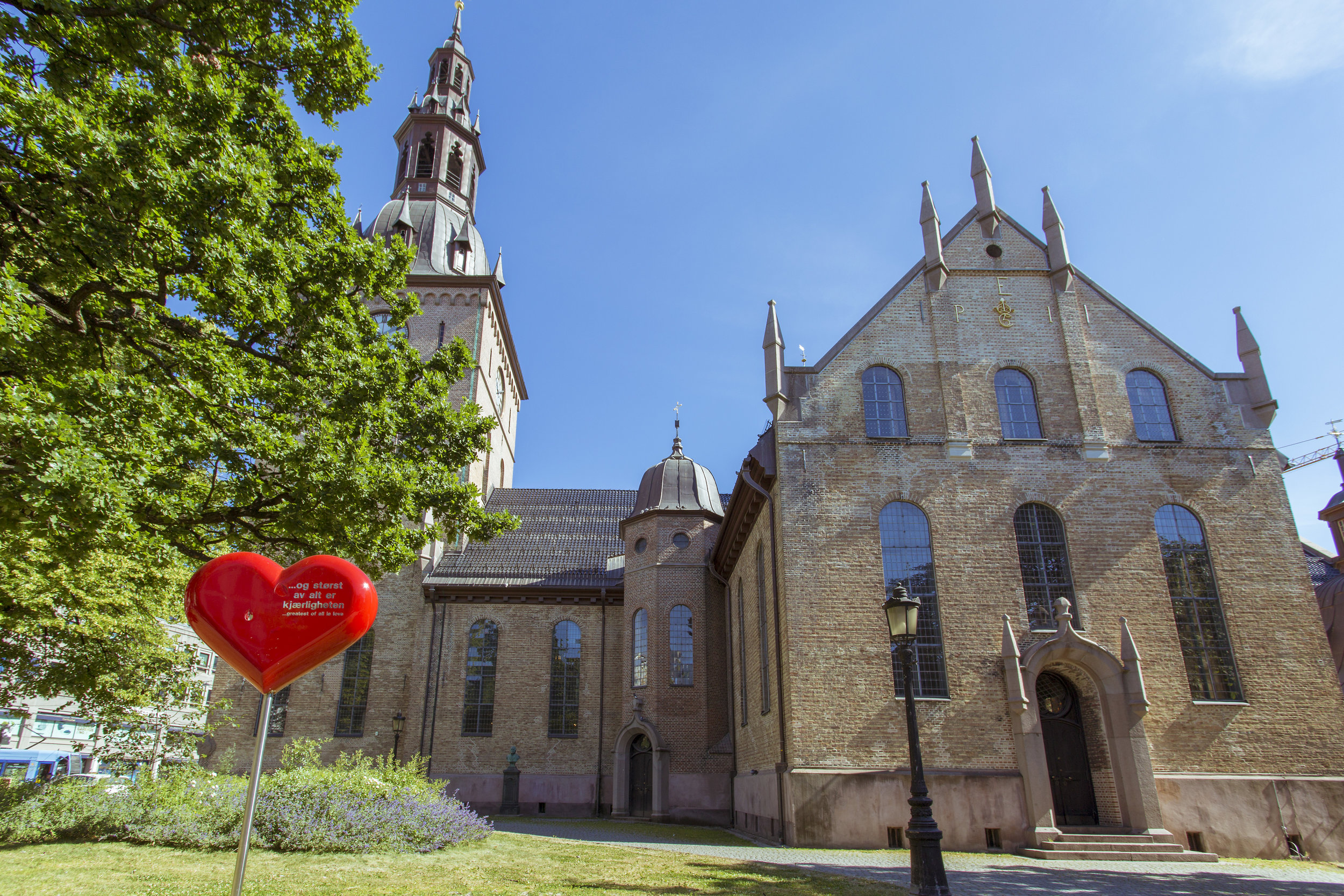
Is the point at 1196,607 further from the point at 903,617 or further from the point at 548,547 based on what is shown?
the point at 548,547

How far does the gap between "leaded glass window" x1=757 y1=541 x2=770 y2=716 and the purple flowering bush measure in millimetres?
Result: 7908

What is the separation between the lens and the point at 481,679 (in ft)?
93.0

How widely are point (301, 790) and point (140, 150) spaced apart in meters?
10.6

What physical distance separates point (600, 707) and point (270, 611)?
23.3 m

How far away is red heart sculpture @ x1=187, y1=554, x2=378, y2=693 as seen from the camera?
631 cm

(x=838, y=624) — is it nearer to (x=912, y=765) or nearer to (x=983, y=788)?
(x=983, y=788)

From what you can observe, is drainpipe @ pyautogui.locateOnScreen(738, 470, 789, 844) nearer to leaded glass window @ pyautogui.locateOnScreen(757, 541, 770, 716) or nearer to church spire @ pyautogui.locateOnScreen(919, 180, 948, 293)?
leaded glass window @ pyautogui.locateOnScreen(757, 541, 770, 716)

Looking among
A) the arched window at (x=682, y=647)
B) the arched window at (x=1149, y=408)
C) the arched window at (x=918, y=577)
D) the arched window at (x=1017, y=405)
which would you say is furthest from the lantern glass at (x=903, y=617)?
the arched window at (x=682, y=647)

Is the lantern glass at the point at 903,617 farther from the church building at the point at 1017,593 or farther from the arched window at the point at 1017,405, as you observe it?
the arched window at the point at 1017,405

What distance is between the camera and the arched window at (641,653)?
27344mm

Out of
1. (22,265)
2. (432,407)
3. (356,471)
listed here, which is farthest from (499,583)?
(22,265)

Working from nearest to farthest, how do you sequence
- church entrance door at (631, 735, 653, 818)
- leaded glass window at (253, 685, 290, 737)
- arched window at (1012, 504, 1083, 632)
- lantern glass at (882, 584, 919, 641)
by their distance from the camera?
1. lantern glass at (882, 584, 919, 641)
2. arched window at (1012, 504, 1083, 632)
3. church entrance door at (631, 735, 653, 818)
4. leaded glass window at (253, 685, 290, 737)

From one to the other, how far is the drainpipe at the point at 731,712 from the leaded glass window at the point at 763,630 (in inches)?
107

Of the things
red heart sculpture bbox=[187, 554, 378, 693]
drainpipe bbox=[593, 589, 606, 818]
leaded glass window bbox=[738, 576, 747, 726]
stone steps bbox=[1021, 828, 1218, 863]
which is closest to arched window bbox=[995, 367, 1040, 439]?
stone steps bbox=[1021, 828, 1218, 863]
